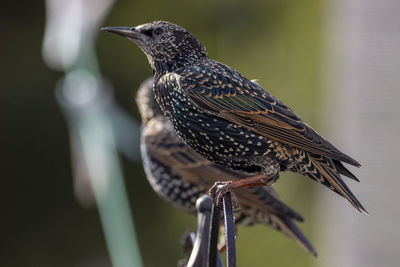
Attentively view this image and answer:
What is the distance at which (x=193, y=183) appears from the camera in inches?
138

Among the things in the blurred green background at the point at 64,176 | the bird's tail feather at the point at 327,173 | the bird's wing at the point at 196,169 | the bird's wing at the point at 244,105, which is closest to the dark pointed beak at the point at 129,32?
the bird's wing at the point at 244,105

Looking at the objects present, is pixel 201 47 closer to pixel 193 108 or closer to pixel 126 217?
pixel 193 108

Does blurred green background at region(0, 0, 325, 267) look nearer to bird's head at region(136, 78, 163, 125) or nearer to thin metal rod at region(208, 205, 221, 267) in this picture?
bird's head at region(136, 78, 163, 125)

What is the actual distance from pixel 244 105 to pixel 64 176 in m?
5.19

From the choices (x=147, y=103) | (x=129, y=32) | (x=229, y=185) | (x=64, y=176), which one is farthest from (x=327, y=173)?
(x=64, y=176)

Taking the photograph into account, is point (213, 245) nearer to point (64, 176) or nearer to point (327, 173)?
point (327, 173)

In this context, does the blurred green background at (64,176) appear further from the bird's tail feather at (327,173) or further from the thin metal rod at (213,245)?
the thin metal rod at (213,245)

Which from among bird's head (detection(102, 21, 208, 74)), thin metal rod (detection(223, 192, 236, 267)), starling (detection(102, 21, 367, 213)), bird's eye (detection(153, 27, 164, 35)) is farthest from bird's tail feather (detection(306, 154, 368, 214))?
bird's eye (detection(153, 27, 164, 35))

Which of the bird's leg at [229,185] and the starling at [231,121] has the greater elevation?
the starling at [231,121]

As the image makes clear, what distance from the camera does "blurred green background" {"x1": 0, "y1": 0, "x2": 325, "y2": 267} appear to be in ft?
23.3

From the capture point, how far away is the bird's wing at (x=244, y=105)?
2.19 m

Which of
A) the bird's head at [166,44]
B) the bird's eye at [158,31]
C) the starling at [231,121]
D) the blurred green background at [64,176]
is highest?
the bird's eye at [158,31]

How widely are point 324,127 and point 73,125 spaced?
3742mm

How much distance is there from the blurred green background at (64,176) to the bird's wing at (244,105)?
16.3 feet
